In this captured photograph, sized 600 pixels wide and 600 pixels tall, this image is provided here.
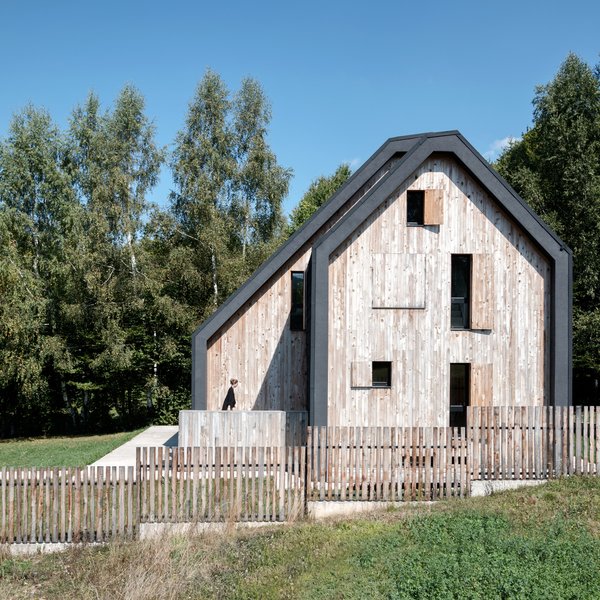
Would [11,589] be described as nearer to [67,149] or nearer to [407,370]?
[407,370]

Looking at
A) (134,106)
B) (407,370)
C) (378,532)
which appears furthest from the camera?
(134,106)

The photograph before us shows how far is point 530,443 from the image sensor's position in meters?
13.3

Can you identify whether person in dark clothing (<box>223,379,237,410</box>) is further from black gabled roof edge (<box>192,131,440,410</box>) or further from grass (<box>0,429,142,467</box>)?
grass (<box>0,429,142,467</box>)

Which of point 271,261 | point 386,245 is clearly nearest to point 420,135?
point 386,245

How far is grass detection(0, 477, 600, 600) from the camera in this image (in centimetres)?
817

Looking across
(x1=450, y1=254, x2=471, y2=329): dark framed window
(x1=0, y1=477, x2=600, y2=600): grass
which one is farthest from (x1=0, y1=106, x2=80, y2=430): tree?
(x1=450, y1=254, x2=471, y2=329): dark framed window

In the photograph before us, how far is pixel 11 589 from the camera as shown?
30.5 feet

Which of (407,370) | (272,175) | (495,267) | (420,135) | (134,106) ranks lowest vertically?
(407,370)

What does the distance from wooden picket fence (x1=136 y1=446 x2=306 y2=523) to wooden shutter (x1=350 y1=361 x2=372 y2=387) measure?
10.9ft

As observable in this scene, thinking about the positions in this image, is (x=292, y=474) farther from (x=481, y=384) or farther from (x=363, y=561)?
(x=481, y=384)

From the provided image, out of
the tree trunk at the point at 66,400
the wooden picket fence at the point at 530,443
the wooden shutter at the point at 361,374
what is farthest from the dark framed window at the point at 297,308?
the tree trunk at the point at 66,400

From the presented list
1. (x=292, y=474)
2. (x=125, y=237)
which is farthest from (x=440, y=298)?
(x=125, y=237)

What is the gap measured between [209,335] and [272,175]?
1323 centimetres

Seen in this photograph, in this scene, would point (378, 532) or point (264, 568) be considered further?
point (378, 532)
